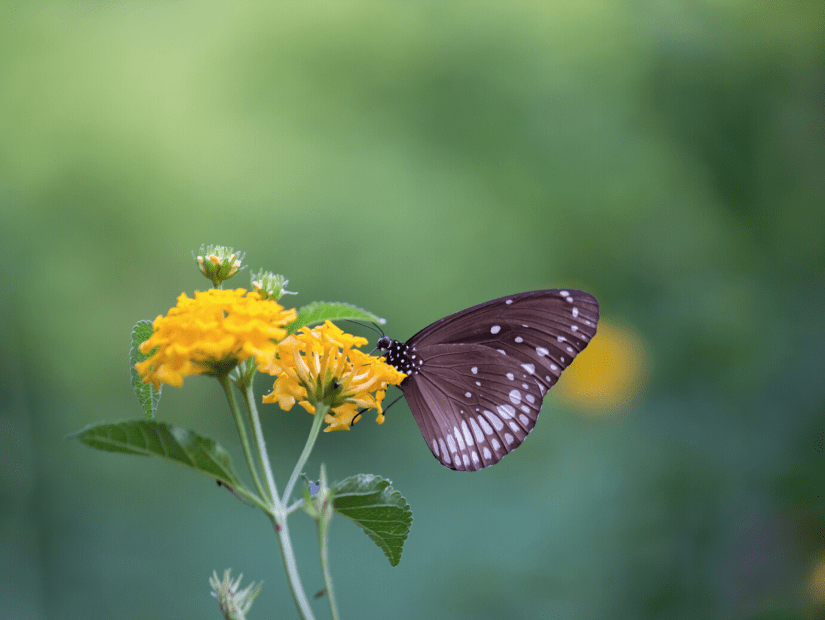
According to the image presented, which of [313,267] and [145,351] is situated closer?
[145,351]

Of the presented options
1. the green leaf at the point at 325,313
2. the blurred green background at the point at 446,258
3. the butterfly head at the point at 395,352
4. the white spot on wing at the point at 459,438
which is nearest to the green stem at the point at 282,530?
the green leaf at the point at 325,313

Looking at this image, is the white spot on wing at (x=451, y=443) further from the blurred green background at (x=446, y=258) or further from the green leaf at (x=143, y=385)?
the blurred green background at (x=446, y=258)

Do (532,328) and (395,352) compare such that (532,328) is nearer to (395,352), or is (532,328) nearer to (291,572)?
(395,352)

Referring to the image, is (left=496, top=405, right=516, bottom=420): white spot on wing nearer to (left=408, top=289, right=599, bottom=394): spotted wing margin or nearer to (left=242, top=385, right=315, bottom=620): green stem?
(left=408, top=289, right=599, bottom=394): spotted wing margin

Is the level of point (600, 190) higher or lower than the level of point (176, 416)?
higher

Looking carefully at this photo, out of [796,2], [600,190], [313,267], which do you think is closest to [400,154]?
[313,267]

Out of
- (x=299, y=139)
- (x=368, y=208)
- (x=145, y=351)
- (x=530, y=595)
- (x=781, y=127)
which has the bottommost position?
(x=530, y=595)

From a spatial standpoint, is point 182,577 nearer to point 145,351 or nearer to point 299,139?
point 145,351

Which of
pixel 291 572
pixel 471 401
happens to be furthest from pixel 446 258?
pixel 291 572
